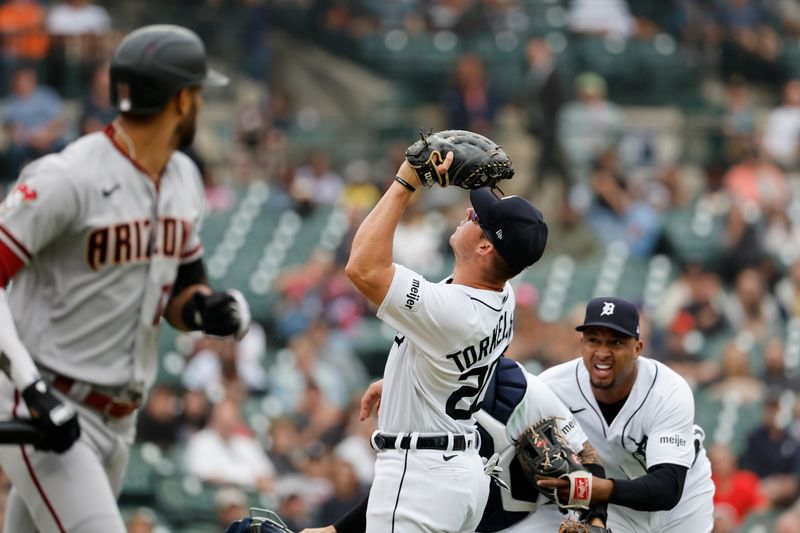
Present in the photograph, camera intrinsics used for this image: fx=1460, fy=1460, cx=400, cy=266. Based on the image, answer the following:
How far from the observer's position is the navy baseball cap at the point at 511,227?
5.07m

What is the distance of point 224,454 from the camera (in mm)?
11023

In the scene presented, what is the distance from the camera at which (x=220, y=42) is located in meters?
17.1

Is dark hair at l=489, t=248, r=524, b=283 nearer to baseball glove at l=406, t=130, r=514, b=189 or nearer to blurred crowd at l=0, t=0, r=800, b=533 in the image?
baseball glove at l=406, t=130, r=514, b=189

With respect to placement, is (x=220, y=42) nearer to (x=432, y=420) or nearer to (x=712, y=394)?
(x=712, y=394)

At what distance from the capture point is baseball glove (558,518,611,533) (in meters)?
5.48

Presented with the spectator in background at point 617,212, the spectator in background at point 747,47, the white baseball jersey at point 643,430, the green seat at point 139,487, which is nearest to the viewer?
the white baseball jersey at point 643,430

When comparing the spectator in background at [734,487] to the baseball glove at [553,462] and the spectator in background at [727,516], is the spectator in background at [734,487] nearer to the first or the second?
the spectator in background at [727,516]

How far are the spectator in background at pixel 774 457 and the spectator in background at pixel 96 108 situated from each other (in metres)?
6.84

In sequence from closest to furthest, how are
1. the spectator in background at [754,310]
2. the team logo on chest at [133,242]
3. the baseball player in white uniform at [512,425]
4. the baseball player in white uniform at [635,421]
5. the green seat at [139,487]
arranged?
the team logo on chest at [133,242] < the baseball player in white uniform at [512,425] < the baseball player in white uniform at [635,421] < the green seat at [139,487] < the spectator in background at [754,310]

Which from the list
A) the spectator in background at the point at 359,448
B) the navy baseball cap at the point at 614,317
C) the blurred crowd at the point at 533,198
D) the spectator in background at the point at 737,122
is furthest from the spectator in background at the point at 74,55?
the navy baseball cap at the point at 614,317

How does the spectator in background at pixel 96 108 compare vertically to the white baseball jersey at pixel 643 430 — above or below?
above

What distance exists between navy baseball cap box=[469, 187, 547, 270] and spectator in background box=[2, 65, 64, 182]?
32.6 ft

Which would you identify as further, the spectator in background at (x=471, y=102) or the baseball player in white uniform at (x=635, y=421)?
the spectator in background at (x=471, y=102)

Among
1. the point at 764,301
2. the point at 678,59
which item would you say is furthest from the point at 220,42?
the point at 764,301
